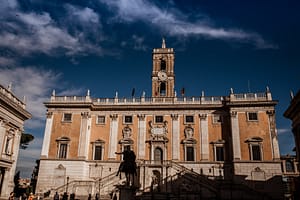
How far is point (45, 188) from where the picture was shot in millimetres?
32844

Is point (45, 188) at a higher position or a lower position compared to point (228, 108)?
lower

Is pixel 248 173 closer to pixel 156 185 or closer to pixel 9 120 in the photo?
pixel 156 185

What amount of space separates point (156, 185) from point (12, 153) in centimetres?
1561

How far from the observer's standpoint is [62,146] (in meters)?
34.8

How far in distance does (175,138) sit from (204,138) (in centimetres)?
362

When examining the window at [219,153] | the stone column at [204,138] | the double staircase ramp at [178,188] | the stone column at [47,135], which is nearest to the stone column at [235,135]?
Result: the window at [219,153]

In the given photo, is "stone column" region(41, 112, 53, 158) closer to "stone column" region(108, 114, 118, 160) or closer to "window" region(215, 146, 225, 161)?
"stone column" region(108, 114, 118, 160)

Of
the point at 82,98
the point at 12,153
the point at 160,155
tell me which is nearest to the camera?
the point at 12,153

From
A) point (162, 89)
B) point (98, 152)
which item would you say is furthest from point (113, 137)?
point (162, 89)

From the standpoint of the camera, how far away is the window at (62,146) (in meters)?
34.3

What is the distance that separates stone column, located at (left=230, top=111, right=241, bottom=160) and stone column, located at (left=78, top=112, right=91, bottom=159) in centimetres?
1827

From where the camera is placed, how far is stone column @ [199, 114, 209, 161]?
108ft

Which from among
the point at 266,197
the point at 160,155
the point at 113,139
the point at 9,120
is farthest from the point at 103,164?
the point at 266,197

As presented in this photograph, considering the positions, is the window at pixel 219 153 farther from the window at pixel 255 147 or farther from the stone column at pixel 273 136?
the stone column at pixel 273 136
